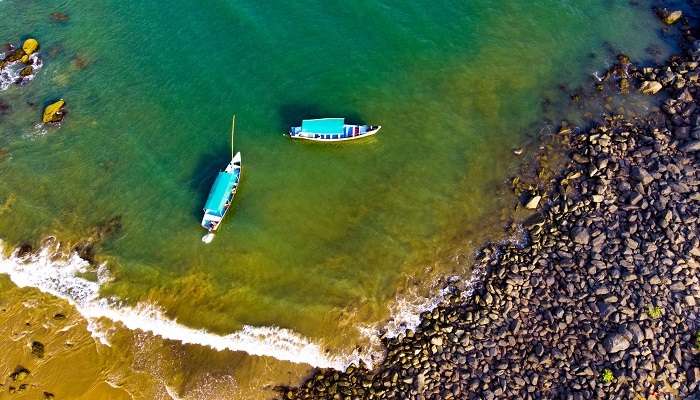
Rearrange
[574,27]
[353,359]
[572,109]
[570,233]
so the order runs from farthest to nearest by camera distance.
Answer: [574,27], [572,109], [570,233], [353,359]

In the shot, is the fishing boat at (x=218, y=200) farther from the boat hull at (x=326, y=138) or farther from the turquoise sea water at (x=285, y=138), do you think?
the boat hull at (x=326, y=138)

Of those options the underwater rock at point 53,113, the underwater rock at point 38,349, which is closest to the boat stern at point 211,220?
the underwater rock at point 38,349

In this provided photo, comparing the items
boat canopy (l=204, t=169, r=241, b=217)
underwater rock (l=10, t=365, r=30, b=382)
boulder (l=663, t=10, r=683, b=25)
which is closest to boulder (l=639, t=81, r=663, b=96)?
boulder (l=663, t=10, r=683, b=25)

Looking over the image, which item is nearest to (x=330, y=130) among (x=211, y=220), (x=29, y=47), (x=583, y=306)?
(x=211, y=220)

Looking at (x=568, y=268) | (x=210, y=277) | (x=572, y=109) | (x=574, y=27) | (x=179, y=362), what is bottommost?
(x=179, y=362)

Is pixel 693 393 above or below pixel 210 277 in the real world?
above

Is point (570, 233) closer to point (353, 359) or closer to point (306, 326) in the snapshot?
point (353, 359)

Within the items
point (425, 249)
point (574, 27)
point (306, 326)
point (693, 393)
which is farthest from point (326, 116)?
point (693, 393)

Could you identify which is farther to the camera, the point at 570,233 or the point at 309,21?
the point at 309,21
